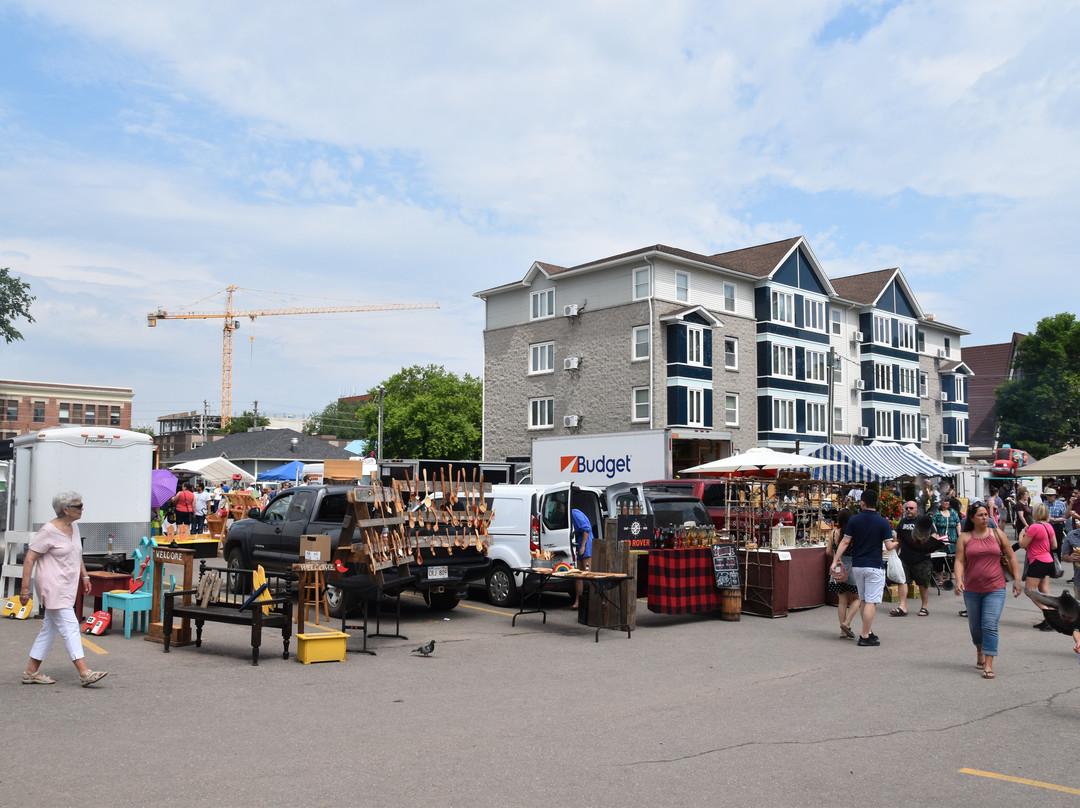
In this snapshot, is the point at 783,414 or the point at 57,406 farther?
the point at 57,406

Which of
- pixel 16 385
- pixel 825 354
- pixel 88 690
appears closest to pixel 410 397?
pixel 825 354

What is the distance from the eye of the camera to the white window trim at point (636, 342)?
41250 mm

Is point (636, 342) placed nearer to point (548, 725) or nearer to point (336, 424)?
point (548, 725)

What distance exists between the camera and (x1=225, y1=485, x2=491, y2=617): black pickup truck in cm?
1252

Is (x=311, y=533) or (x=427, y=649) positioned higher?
(x=311, y=533)

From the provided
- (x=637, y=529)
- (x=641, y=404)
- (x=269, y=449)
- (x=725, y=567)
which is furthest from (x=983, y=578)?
(x=269, y=449)

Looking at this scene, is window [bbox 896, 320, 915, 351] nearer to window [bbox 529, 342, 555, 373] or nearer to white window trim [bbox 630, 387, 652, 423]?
white window trim [bbox 630, 387, 652, 423]

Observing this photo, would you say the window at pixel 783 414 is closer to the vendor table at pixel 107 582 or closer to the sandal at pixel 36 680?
the vendor table at pixel 107 582

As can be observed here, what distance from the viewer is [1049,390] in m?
54.6

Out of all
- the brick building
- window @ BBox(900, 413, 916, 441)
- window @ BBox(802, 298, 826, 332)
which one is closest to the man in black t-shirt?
window @ BBox(802, 298, 826, 332)

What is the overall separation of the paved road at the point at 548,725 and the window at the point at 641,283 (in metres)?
31.8

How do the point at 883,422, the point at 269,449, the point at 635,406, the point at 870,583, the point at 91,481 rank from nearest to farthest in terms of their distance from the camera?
the point at 870,583 → the point at 91,481 → the point at 635,406 → the point at 883,422 → the point at 269,449

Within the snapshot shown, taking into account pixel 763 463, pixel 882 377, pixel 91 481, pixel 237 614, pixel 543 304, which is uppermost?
pixel 543 304

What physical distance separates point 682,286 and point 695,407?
5.82 meters
